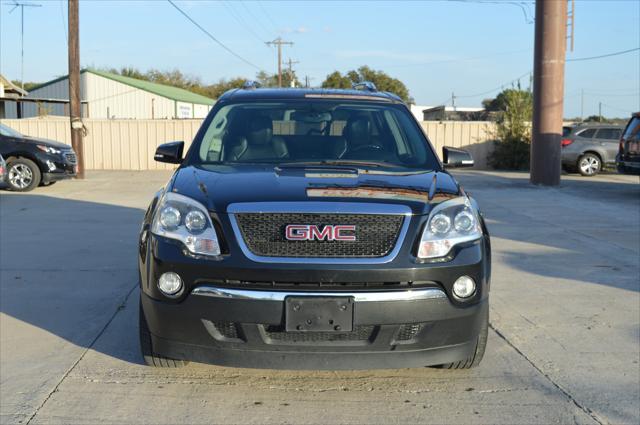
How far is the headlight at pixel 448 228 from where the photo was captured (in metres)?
3.66

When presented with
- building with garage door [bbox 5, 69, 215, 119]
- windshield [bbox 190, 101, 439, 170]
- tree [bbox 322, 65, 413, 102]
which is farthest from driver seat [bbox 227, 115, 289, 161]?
tree [bbox 322, 65, 413, 102]

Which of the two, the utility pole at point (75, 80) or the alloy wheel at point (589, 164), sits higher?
the utility pole at point (75, 80)

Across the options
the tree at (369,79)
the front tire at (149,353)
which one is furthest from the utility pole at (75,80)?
the tree at (369,79)

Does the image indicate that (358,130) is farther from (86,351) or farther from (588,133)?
(588,133)

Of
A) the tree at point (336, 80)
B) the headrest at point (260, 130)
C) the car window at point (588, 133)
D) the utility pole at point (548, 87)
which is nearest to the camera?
the headrest at point (260, 130)

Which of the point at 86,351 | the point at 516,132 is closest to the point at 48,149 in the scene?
the point at 86,351

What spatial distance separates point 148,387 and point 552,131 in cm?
1622

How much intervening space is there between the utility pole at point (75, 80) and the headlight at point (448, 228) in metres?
16.8

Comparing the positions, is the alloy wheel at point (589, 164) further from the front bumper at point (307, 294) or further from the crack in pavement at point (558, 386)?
the front bumper at point (307, 294)

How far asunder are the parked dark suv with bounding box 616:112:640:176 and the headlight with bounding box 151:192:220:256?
43.6ft

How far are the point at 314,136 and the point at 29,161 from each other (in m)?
11.9

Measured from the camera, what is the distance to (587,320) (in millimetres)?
5582

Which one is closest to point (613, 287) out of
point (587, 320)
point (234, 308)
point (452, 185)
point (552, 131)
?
point (587, 320)

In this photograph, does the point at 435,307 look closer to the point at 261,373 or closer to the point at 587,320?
the point at 261,373
